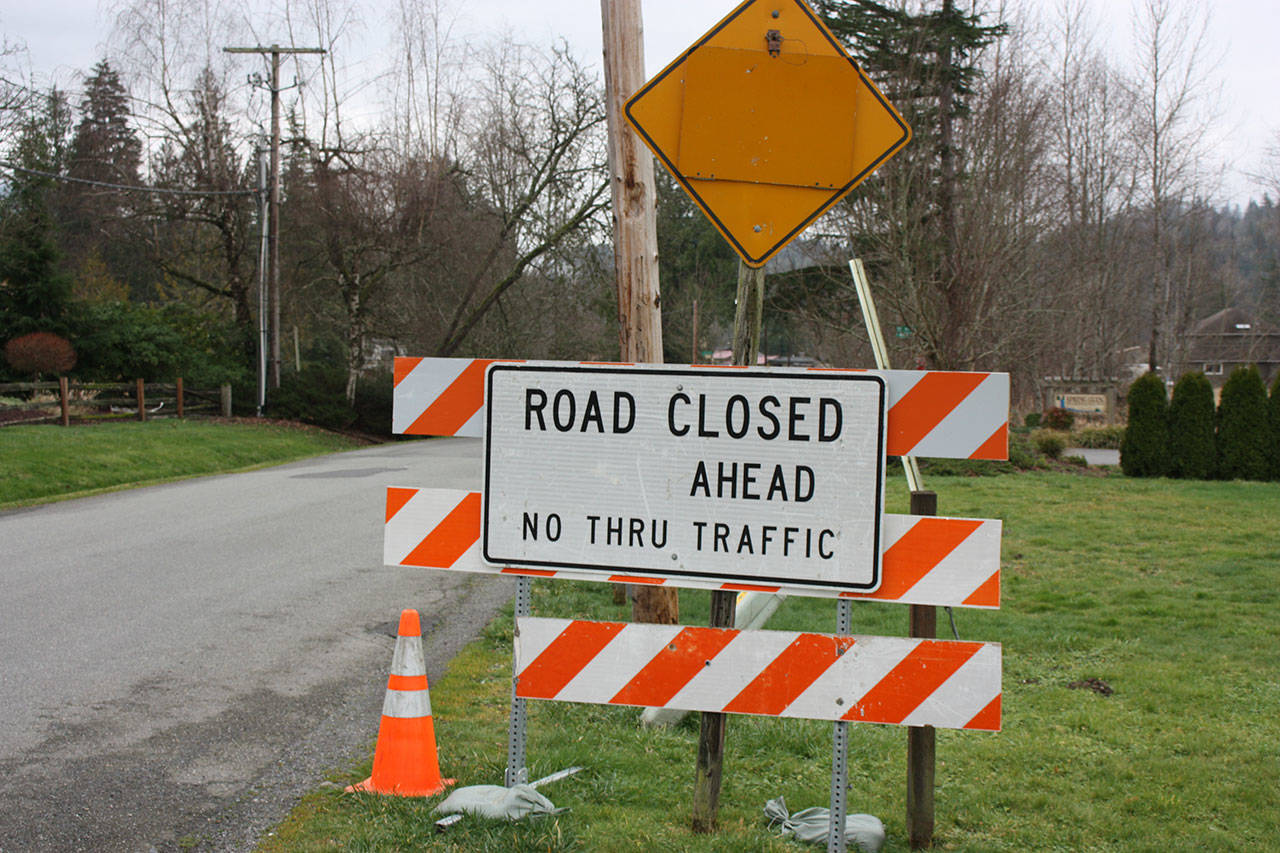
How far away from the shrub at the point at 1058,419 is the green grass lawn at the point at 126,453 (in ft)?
73.0

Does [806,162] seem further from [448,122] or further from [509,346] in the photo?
[448,122]

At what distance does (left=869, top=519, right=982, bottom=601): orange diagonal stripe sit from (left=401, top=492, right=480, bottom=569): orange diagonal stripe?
4.52 ft

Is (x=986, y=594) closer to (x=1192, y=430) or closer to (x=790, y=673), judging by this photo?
(x=790, y=673)

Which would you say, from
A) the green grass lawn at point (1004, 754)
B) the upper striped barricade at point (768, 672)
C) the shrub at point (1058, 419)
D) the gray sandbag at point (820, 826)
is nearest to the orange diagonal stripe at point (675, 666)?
the upper striped barricade at point (768, 672)

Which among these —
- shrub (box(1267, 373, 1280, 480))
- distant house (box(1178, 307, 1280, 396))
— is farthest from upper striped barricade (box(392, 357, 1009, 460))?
distant house (box(1178, 307, 1280, 396))

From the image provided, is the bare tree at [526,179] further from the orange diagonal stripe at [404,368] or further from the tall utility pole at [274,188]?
the orange diagonal stripe at [404,368]

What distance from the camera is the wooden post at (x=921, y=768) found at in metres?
3.68

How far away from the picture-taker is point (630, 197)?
5973mm

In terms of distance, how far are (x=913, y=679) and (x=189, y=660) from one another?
16.1 ft

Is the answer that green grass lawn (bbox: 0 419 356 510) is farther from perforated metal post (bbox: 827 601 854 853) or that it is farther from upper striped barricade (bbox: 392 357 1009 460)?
upper striped barricade (bbox: 392 357 1009 460)

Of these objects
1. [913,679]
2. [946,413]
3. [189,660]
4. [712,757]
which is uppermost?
[946,413]

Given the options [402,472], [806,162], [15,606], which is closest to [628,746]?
[806,162]

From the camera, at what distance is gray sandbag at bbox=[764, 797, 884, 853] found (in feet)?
12.0

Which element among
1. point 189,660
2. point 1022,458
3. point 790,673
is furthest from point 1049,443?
point 790,673
